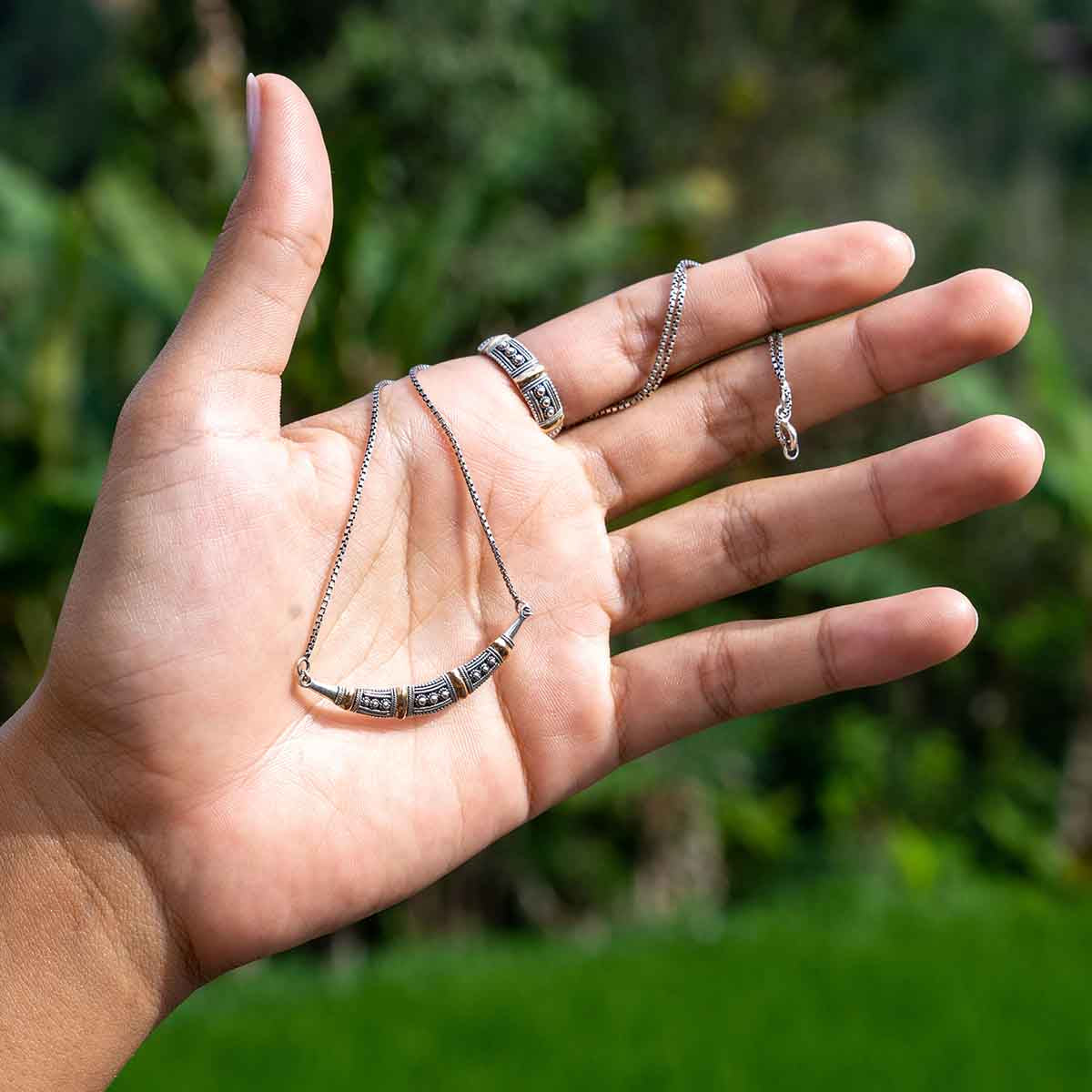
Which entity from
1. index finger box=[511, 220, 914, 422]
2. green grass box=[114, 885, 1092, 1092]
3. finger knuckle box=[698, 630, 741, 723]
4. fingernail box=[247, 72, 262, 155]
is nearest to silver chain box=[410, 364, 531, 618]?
index finger box=[511, 220, 914, 422]

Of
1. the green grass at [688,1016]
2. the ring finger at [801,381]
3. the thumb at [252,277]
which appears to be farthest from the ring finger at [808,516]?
the green grass at [688,1016]

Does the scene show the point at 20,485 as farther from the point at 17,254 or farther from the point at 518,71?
the point at 518,71

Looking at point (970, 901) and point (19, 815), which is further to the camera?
point (970, 901)

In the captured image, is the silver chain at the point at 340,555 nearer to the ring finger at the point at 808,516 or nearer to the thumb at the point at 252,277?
the thumb at the point at 252,277

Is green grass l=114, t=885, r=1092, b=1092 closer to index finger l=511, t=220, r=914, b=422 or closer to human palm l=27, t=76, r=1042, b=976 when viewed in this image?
human palm l=27, t=76, r=1042, b=976

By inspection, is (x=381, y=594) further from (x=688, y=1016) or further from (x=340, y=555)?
(x=688, y=1016)

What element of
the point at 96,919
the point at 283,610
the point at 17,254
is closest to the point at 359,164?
the point at 17,254

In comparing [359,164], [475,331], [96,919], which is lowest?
[96,919]
